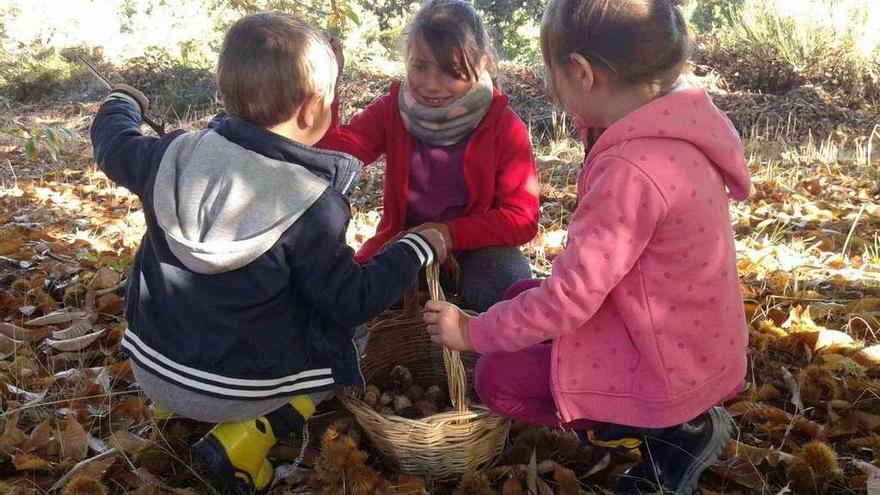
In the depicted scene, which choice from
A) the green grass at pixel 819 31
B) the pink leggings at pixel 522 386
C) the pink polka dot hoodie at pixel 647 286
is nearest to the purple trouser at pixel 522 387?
the pink leggings at pixel 522 386

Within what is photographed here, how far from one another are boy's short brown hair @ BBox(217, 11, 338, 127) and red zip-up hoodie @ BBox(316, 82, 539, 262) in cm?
65

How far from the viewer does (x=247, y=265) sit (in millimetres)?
1637

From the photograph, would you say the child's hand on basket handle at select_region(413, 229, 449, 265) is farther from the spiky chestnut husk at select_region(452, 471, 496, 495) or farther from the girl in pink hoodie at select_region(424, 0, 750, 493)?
the spiky chestnut husk at select_region(452, 471, 496, 495)

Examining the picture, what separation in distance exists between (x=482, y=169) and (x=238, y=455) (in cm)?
115

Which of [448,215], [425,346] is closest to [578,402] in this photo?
[425,346]

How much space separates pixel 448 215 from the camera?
98.0 inches

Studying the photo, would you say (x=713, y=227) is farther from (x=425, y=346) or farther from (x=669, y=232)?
(x=425, y=346)

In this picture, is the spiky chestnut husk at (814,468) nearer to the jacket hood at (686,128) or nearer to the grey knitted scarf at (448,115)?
the jacket hood at (686,128)

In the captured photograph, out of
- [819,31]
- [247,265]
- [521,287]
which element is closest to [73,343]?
[247,265]

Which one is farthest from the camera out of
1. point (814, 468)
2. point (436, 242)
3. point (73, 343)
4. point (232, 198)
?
point (73, 343)

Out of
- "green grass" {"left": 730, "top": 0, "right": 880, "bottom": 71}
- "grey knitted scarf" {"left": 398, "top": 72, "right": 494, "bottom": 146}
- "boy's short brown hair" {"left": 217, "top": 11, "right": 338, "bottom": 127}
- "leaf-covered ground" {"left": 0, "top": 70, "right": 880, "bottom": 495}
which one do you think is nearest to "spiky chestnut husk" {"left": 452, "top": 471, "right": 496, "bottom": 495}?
"leaf-covered ground" {"left": 0, "top": 70, "right": 880, "bottom": 495}

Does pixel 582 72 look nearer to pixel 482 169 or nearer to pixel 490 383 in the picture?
pixel 490 383

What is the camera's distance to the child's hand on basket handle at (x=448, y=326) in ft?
5.38

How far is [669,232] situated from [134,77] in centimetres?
855
